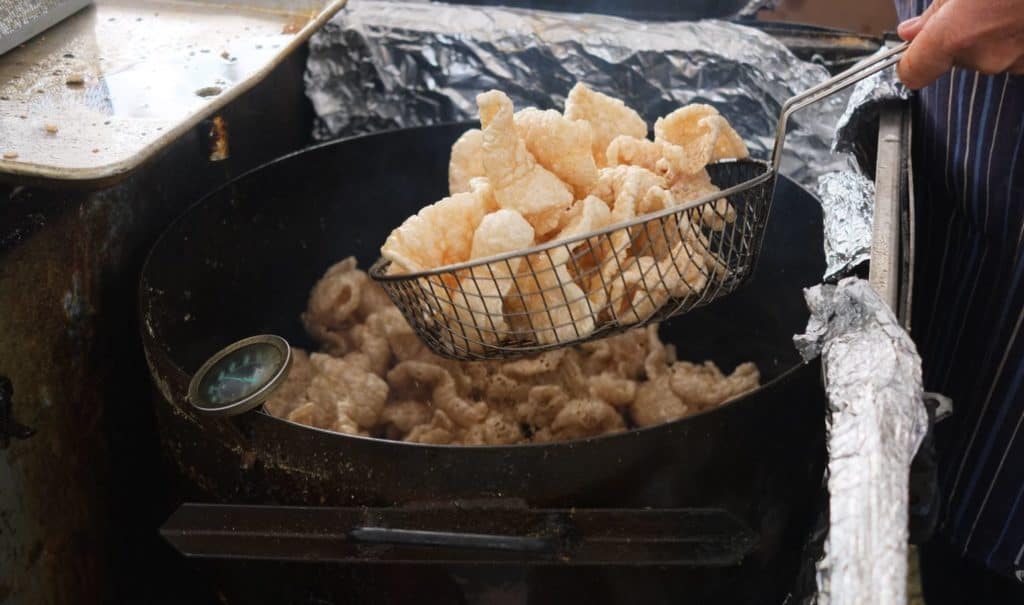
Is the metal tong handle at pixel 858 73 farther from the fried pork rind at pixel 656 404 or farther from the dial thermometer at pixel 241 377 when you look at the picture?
the dial thermometer at pixel 241 377

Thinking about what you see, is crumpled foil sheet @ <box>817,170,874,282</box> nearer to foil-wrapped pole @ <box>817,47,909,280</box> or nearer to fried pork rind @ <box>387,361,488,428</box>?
foil-wrapped pole @ <box>817,47,909,280</box>

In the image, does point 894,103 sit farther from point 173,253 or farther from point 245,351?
point 173,253

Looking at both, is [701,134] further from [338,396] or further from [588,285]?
[338,396]

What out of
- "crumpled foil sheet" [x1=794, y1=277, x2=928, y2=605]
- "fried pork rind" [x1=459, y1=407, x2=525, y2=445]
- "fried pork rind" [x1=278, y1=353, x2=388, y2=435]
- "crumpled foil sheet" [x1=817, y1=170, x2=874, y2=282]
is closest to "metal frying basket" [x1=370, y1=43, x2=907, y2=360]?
"crumpled foil sheet" [x1=817, y1=170, x2=874, y2=282]

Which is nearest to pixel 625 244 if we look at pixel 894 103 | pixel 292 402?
pixel 894 103

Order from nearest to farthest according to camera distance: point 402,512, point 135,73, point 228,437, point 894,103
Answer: point 402,512 → point 228,437 → point 135,73 → point 894,103

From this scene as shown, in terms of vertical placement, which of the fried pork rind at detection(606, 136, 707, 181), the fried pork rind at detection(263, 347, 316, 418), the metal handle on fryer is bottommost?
the fried pork rind at detection(263, 347, 316, 418)
